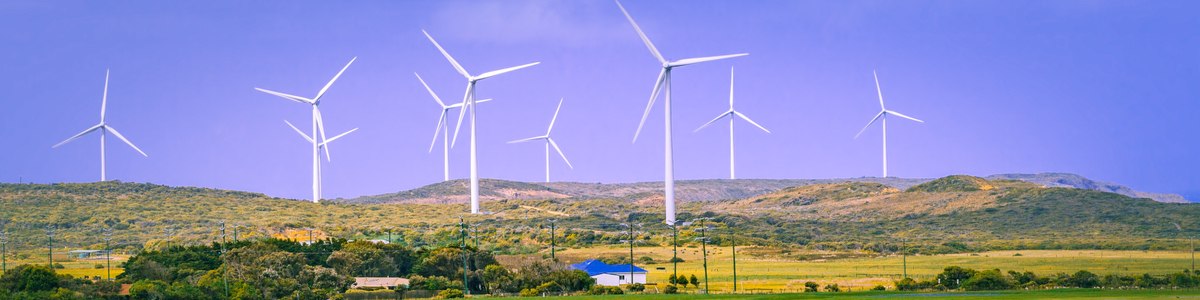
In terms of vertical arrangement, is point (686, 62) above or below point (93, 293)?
above

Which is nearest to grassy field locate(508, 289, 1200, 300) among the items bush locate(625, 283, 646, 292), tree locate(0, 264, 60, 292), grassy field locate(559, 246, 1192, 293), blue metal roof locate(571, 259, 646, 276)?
bush locate(625, 283, 646, 292)

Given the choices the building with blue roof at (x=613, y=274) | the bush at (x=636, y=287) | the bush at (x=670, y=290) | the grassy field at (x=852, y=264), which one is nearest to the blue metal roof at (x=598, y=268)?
the building with blue roof at (x=613, y=274)

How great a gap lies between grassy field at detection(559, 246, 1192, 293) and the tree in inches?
1308

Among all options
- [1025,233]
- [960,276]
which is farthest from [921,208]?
[960,276]

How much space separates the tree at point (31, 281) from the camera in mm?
74250

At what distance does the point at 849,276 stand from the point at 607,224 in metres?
63.1

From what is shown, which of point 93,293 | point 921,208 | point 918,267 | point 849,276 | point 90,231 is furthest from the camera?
point 921,208

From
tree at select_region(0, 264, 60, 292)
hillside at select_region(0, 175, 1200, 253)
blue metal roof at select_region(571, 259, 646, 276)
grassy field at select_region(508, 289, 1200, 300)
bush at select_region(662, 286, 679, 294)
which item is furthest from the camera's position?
hillside at select_region(0, 175, 1200, 253)

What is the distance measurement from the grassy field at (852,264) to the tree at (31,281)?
109ft

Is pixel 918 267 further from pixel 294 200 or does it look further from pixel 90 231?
pixel 294 200

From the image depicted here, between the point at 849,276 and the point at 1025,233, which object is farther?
the point at 1025,233

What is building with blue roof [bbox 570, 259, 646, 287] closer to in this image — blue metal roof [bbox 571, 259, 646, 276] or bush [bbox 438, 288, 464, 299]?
blue metal roof [bbox 571, 259, 646, 276]

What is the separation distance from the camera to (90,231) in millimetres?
146875

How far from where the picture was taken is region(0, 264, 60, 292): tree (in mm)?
74250
